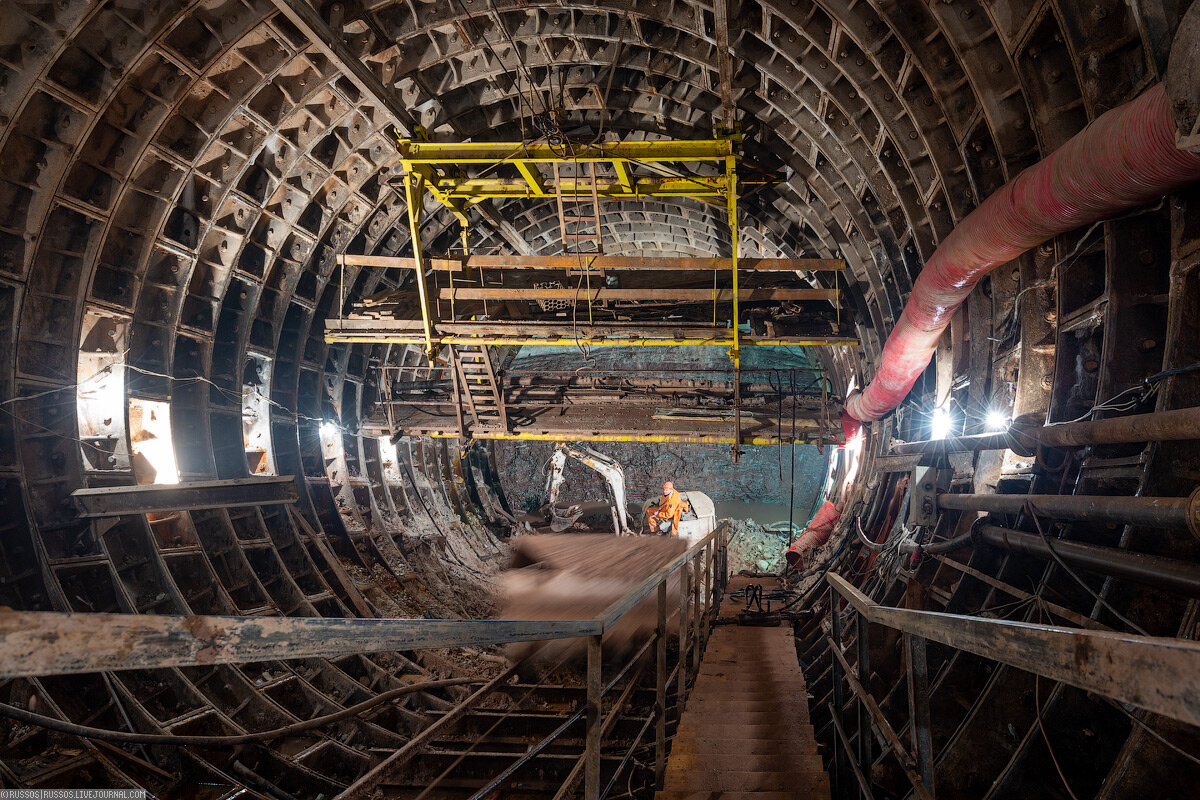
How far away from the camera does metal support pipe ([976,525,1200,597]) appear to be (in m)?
2.59

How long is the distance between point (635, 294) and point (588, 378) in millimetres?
3064

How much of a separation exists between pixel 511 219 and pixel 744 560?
12.3 meters

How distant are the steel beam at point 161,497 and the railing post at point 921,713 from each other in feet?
21.9

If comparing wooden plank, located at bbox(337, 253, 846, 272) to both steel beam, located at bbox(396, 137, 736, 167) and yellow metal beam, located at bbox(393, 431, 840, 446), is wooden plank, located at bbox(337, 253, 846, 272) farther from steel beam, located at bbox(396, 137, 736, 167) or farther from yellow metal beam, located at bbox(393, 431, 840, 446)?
yellow metal beam, located at bbox(393, 431, 840, 446)

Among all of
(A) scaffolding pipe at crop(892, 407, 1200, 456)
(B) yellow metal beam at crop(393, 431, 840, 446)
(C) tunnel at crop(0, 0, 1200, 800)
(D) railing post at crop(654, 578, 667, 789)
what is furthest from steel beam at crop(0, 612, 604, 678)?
(B) yellow metal beam at crop(393, 431, 840, 446)

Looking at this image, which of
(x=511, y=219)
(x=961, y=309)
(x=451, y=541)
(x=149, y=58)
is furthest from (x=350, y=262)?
(x=961, y=309)

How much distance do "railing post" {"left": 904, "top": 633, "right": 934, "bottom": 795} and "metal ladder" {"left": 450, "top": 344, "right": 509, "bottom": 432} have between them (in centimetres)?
804

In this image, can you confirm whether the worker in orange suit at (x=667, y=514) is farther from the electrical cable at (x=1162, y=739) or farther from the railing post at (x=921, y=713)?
the railing post at (x=921, y=713)

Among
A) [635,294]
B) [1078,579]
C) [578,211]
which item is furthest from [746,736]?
[578,211]

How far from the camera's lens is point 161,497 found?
582 cm

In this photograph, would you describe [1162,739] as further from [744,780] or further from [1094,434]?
[744,780]

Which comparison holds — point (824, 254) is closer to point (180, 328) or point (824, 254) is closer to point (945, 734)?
point (945, 734)

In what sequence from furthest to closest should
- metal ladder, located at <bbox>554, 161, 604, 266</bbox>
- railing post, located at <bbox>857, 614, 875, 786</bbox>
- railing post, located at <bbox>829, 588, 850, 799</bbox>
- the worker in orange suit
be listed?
the worker in orange suit < metal ladder, located at <bbox>554, 161, 604, 266</bbox> < railing post, located at <bbox>829, 588, 850, 799</bbox> < railing post, located at <bbox>857, 614, 875, 786</bbox>

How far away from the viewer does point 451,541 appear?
12234 millimetres
